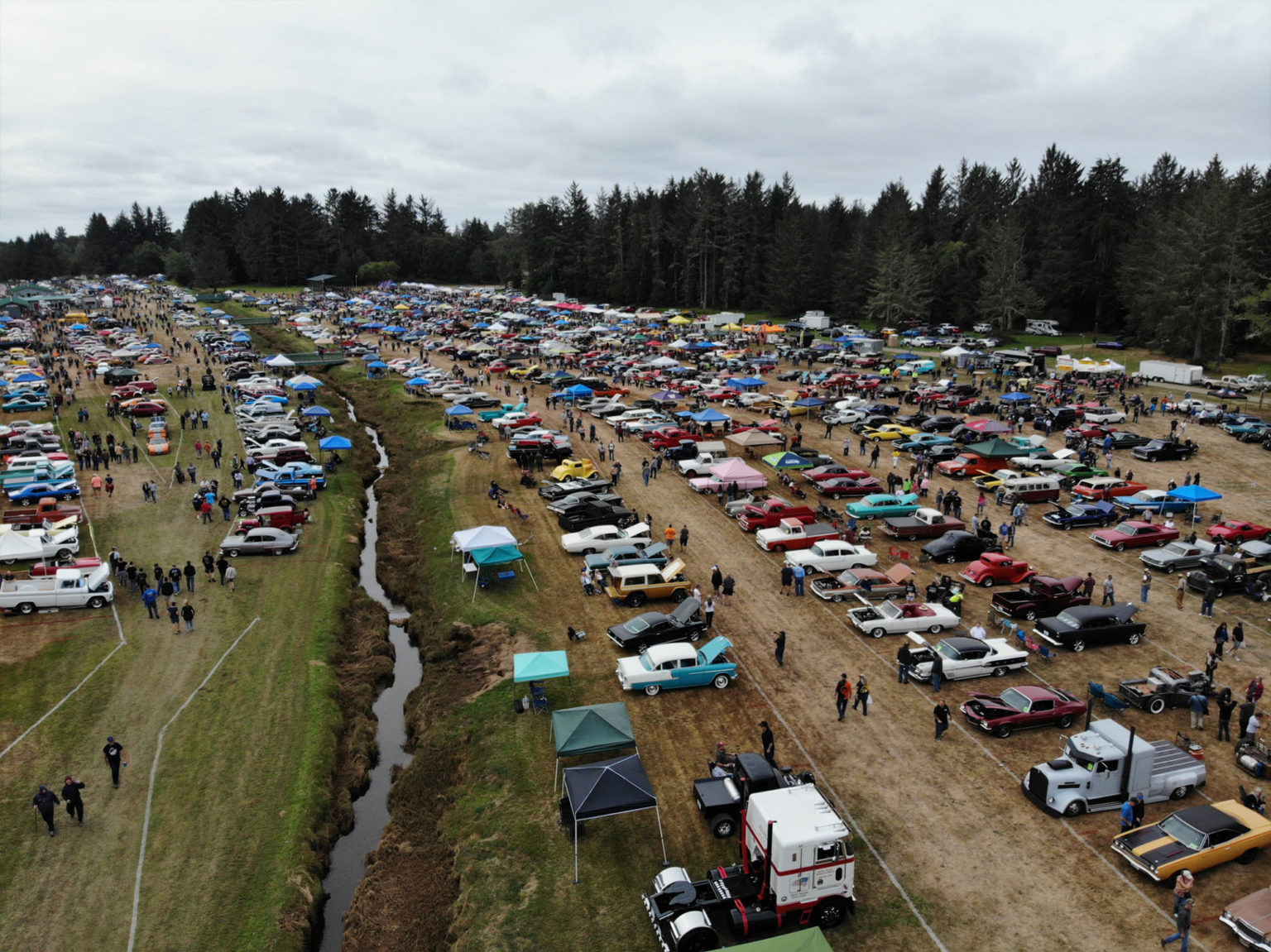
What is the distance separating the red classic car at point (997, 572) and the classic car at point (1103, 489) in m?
11.8

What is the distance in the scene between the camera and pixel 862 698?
21422 millimetres

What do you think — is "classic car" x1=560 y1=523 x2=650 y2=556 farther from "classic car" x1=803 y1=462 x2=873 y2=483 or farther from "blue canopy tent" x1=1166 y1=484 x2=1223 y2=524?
"blue canopy tent" x1=1166 y1=484 x2=1223 y2=524

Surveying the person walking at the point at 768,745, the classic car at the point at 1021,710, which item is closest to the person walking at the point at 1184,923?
the classic car at the point at 1021,710

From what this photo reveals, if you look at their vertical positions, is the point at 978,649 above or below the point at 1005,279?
below

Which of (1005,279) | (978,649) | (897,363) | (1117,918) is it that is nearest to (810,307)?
(1005,279)

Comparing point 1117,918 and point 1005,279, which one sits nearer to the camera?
point 1117,918

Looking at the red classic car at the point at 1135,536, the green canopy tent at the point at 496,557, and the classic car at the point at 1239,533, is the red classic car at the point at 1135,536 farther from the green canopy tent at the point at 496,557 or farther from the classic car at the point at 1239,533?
the green canopy tent at the point at 496,557

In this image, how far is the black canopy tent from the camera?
16.2 metres

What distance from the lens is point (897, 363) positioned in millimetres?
74188

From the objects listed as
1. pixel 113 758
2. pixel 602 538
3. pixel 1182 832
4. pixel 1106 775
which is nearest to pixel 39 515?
pixel 113 758

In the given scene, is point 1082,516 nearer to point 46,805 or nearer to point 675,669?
point 675,669

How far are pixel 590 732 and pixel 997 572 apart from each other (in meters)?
18.6

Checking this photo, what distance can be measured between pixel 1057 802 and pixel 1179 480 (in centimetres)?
3271

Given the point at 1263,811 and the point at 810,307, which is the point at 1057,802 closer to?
the point at 1263,811
